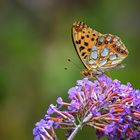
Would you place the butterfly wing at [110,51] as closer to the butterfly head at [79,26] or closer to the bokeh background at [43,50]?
the butterfly head at [79,26]

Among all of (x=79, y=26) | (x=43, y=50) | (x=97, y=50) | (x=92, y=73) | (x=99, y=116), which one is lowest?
(x=99, y=116)

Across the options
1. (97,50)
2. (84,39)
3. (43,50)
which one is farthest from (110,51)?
(43,50)

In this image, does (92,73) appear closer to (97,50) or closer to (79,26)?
(97,50)

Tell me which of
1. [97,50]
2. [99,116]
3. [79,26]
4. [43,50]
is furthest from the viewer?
[43,50]

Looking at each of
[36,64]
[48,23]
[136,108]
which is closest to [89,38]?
[136,108]

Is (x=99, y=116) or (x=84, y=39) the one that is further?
(x=84, y=39)

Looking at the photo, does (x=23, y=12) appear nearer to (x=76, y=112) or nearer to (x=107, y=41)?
(x=107, y=41)

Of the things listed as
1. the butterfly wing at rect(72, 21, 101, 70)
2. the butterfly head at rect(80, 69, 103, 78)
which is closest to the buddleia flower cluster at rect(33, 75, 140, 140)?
the butterfly head at rect(80, 69, 103, 78)

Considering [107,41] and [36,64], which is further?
[36,64]
